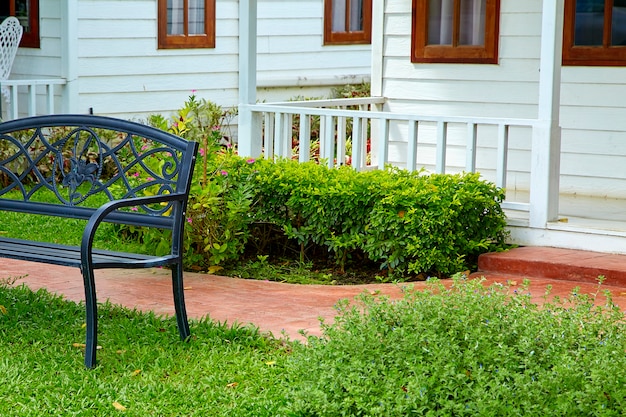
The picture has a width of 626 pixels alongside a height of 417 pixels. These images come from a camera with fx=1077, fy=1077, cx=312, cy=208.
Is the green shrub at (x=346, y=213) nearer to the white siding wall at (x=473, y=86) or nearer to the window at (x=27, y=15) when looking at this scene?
the white siding wall at (x=473, y=86)

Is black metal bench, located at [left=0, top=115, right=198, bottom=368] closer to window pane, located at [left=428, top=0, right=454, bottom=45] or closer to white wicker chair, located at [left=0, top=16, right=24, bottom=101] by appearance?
window pane, located at [left=428, top=0, right=454, bottom=45]

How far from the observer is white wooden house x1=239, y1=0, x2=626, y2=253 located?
27.3 ft

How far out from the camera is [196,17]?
14.0 m

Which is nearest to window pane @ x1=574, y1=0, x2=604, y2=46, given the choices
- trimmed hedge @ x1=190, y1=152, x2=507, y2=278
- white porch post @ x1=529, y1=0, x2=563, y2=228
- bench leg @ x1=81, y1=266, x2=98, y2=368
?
white porch post @ x1=529, y1=0, x2=563, y2=228

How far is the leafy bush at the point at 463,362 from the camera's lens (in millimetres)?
4195

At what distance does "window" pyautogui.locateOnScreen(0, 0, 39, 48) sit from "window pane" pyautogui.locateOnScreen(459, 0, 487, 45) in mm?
5418

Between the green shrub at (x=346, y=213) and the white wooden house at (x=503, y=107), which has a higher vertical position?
the white wooden house at (x=503, y=107)

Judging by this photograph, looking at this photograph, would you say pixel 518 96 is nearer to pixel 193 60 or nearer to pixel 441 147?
pixel 441 147

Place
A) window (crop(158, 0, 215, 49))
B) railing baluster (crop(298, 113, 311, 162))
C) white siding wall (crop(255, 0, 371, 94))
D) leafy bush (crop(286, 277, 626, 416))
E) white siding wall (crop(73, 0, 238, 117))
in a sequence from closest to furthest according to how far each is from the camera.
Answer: leafy bush (crop(286, 277, 626, 416)) → railing baluster (crop(298, 113, 311, 162)) → white siding wall (crop(73, 0, 238, 117)) → window (crop(158, 0, 215, 49)) → white siding wall (crop(255, 0, 371, 94))

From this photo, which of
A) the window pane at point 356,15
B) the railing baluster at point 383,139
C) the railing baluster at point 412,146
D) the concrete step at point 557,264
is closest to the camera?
the concrete step at point 557,264

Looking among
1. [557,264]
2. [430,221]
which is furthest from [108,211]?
[557,264]

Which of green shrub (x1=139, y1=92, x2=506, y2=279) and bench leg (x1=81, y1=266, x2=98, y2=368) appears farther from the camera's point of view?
green shrub (x1=139, y1=92, x2=506, y2=279)

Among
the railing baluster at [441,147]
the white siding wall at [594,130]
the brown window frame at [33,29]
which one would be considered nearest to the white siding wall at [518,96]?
the white siding wall at [594,130]

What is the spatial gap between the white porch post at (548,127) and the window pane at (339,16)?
26.2ft
